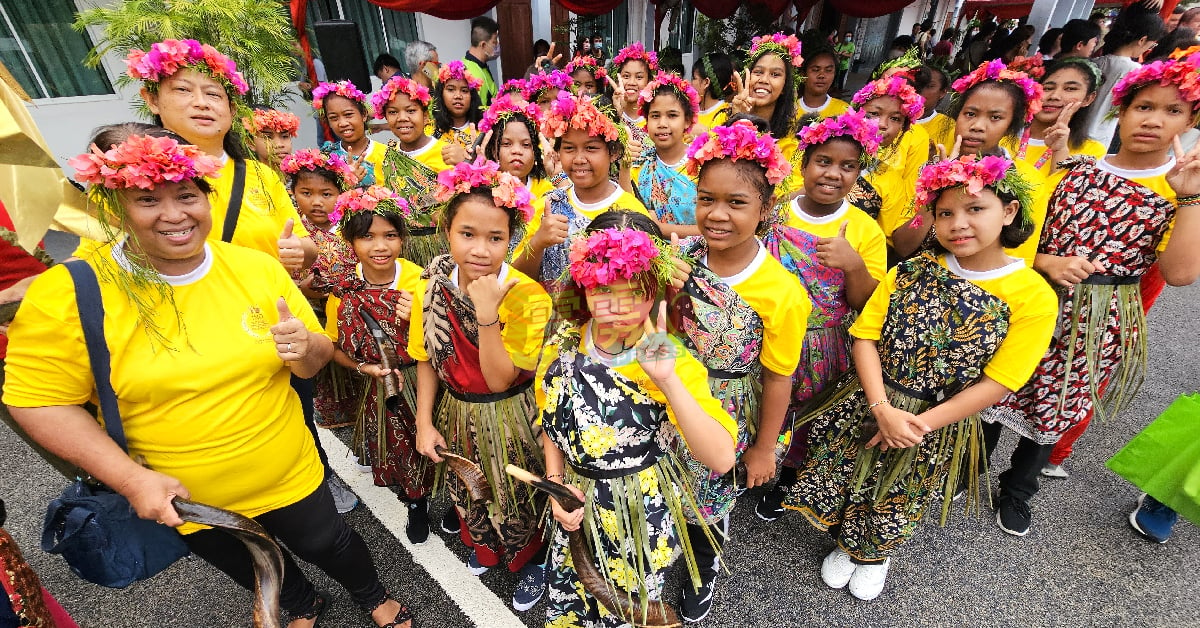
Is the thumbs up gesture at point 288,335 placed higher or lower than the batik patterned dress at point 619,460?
higher

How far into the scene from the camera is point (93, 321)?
1.46 m

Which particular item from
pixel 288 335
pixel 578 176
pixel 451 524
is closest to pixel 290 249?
pixel 288 335

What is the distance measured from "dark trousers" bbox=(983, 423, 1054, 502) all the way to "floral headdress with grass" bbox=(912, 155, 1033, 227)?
52.5 inches

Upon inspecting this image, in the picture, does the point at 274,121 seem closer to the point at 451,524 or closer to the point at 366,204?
the point at 366,204

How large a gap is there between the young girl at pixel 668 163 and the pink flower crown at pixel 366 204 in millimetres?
1477

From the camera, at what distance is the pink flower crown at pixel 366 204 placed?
243 centimetres

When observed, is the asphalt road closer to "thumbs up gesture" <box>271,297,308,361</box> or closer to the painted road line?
the painted road line

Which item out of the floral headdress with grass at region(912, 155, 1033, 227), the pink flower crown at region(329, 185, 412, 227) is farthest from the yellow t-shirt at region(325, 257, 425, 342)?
the floral headdress with grass at region(912, 155, 1033, 227)

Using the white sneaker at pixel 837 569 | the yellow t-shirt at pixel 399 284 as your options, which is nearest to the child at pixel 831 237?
the white sneaker at pixel 837 569

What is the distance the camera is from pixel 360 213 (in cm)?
244

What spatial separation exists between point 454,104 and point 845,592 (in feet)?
15.5

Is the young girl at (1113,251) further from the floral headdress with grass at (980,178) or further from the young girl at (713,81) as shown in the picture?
the young girl at (713,81)

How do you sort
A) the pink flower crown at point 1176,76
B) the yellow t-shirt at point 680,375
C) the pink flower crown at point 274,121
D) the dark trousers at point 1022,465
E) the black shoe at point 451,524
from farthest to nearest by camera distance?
the pink flower crown at point 274,121
the black shoe at point 451,524
the dark trousers at point 1022,465
the pink flower crown at point 1176,76
the yellow t-shirt at point 680,375

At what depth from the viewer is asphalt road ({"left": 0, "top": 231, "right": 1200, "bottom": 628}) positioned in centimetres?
241
